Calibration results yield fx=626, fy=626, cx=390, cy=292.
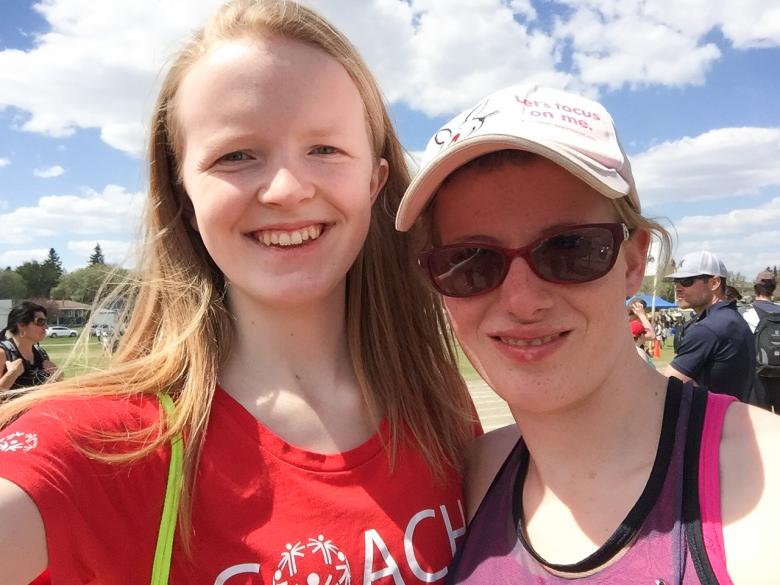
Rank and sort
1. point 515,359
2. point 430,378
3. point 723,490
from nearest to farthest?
point 723,490 < point 515,359 < point 430,378

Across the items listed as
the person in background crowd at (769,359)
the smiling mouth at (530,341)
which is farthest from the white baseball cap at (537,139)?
the person in background crowd at (769,359)

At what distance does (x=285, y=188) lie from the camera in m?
1.48

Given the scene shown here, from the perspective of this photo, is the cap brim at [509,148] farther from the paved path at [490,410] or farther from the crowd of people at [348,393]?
the paved path at [490,410]

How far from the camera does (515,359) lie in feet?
4.84

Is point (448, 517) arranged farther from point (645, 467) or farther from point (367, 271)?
point (367, 271)

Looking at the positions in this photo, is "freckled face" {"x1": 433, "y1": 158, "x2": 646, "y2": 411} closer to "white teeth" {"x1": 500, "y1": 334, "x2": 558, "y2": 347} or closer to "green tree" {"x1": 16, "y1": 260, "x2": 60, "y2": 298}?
"white teeth" {"x1": 500, "y1": 334, "x2": 558, "y2": 347}

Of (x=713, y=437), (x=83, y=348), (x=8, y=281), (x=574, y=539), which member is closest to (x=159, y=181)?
(x=83, y=348)

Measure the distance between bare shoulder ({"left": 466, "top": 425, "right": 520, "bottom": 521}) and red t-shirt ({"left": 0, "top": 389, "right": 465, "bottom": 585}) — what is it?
0.07 m

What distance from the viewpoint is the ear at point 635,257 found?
1.53 meters

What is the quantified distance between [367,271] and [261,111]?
25.8 inches

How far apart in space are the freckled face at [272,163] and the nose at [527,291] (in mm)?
460

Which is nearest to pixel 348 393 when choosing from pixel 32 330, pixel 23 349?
pixel 32 330

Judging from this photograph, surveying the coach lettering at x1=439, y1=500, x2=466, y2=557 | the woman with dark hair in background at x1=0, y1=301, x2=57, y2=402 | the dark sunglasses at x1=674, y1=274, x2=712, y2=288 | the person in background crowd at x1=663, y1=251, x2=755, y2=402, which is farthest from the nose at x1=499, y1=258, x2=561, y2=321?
the woman with dark hair in background at x1=0, y1=301, x2=57, y2=402

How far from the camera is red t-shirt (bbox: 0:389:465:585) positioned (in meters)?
1.18
